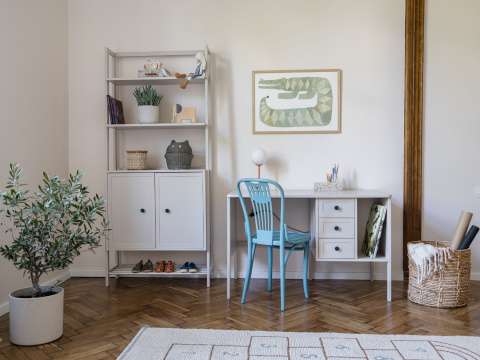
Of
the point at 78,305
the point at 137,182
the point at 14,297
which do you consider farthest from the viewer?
the point at 137,182

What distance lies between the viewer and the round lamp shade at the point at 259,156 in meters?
3.31

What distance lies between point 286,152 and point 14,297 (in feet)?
7.25

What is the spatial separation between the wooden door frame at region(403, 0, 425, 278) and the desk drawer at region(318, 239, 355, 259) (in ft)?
2.59

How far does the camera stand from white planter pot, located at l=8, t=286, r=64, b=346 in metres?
2.16

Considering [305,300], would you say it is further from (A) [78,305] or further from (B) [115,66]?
(B) [115,66]

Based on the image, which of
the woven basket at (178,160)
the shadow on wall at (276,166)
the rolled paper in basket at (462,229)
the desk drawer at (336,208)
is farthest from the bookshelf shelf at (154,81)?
the rolled paper in basket at (462,229)

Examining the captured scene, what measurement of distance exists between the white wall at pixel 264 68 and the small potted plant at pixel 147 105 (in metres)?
0.43

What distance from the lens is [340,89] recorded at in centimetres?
345

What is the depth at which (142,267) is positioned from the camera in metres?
3.42

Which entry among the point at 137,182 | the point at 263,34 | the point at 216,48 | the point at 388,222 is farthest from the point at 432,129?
the point at 137,182

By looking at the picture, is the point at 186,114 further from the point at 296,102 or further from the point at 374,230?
the point at 374,230

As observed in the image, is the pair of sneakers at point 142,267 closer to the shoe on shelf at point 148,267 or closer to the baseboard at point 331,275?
the shoe on shelf at point 148,267

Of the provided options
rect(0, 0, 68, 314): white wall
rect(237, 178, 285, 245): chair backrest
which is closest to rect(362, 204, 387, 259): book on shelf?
rect(237, 178, 285, 245): chair backrest

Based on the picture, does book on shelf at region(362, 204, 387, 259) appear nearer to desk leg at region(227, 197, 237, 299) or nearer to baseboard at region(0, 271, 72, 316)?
desk leg at region(227, 197, 237, 299)
